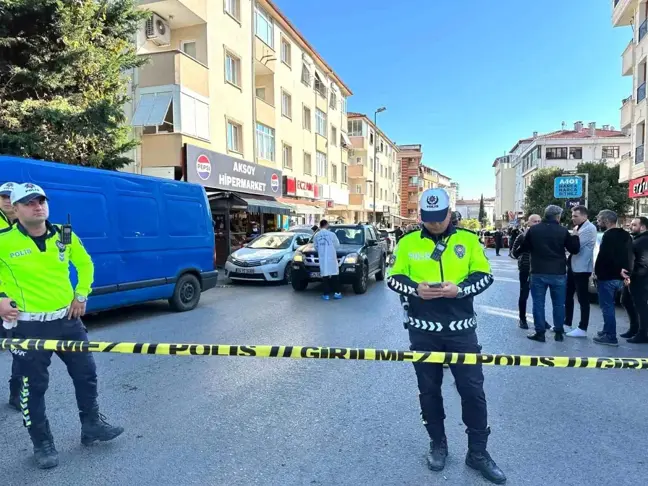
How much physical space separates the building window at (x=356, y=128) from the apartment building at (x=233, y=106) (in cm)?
1345

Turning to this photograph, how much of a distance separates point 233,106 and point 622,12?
744 inches

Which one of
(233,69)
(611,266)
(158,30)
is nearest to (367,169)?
(233,69)

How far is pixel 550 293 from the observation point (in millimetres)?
6160

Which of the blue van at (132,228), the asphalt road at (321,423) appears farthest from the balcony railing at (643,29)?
the blue van at (132,228)

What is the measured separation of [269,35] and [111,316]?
19016mm

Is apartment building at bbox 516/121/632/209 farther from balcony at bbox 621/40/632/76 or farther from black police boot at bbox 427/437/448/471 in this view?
black police boot at bbox 427/437/448/471

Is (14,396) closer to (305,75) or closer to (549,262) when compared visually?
(549,262)

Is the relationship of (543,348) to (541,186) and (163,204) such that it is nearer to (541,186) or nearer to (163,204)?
(163,204)

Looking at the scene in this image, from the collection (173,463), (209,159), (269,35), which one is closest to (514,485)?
(173,463)

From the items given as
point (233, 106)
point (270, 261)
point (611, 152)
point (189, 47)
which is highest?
point (611, 152)

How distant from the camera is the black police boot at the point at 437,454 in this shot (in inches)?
118

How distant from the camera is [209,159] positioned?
54.1ft

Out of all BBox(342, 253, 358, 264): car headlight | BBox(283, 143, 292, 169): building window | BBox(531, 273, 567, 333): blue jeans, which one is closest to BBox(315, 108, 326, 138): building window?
BBox(283, 143, 292, 169): building window

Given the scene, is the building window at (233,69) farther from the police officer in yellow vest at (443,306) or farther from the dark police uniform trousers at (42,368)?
the police officer in yellow vest at (443,306)
